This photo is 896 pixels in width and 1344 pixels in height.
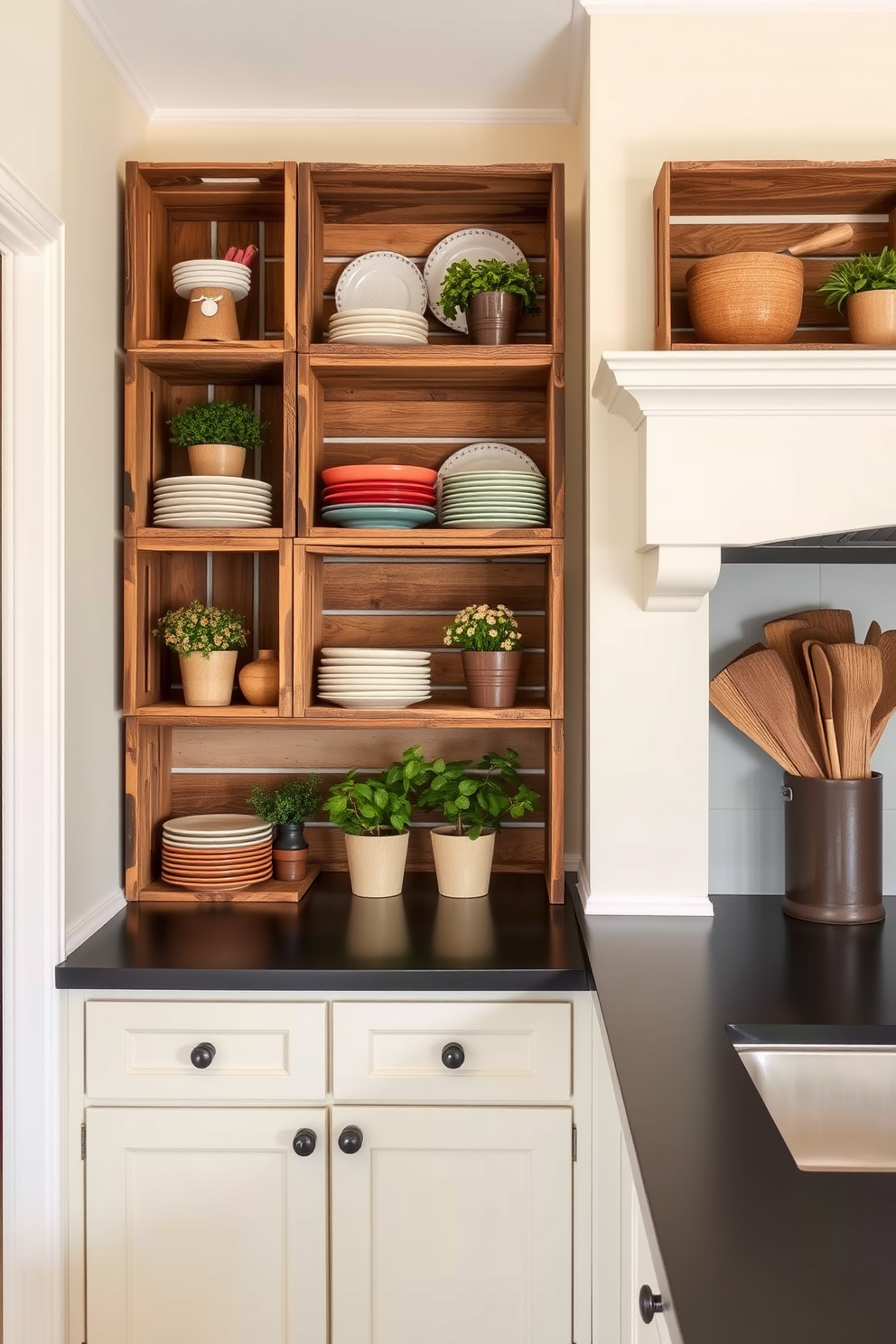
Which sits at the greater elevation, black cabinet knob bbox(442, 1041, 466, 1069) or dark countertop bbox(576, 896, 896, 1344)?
dark countertop bbox(576, 896, 896, 1344)

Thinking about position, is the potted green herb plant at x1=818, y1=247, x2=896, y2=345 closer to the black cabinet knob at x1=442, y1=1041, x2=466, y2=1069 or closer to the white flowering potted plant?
the white flowering potted plant

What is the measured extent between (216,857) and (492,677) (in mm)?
648

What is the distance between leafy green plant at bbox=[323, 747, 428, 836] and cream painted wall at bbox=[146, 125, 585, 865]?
417 mm

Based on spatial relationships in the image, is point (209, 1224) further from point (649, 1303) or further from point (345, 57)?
point (345, 57)

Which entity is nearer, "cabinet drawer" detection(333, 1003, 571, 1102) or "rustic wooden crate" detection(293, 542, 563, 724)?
"cabinet drawer" detection(333, 1003, 571, 1102)

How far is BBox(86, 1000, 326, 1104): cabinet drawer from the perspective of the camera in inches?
66.5

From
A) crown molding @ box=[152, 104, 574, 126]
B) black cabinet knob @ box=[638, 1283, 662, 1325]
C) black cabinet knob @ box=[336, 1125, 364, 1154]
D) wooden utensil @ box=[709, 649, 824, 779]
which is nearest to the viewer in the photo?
black cabinet knob @ box=[638, 1283, 662, 1325]

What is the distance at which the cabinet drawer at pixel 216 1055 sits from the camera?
169 cm

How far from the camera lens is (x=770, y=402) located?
5.63 ft

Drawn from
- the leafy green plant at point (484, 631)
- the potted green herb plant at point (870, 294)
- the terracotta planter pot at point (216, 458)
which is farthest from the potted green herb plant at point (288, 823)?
the potted green herb plant at point (870, 294)

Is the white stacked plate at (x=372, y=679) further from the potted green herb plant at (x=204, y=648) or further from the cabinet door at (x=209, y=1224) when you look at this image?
the cabinet door at (x=209, y=1224)

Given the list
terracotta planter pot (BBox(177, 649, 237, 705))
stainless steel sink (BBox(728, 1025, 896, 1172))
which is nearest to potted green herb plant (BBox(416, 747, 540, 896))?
terracotta planter pot (BBox(177, 649, 237, 705))

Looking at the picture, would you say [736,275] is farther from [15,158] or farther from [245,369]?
[15,158]

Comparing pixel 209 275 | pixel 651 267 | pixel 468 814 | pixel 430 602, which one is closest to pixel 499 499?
pixel 430 602
